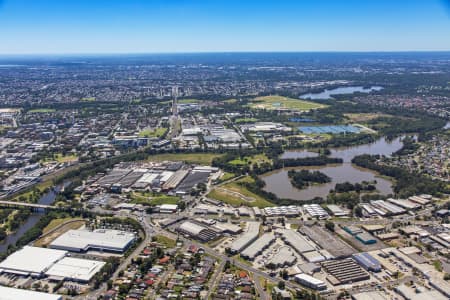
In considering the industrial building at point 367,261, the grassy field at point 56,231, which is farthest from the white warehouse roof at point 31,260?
the industrial building at point 367,261

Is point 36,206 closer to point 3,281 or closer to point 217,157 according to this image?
point 3,281

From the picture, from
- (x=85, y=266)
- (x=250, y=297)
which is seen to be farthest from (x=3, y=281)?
(x=250, y=297)

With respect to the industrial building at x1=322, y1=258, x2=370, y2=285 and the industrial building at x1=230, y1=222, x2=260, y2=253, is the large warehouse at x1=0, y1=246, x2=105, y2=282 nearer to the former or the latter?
the industrial building at x1=230, y1=222, x2=260, y2=253

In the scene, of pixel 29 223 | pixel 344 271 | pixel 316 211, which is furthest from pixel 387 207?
pixel 29 223

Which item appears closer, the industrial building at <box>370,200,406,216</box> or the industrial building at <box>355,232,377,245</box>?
the industrial building at <box>355,232,377,245</box>

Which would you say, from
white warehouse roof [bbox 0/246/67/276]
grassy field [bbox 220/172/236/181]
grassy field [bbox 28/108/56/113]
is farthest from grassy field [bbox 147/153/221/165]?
grassy field [bbox 28/108/56/113]

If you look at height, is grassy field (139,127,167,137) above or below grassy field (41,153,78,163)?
above
